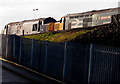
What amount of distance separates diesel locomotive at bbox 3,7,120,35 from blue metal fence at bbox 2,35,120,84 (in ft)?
43.4

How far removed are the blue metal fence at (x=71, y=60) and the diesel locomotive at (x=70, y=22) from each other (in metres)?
13.2

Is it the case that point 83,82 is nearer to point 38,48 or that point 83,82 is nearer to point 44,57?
point 44,57

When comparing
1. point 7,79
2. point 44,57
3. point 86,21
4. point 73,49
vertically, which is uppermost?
point 86,21

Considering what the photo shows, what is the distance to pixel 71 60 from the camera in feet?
32.8

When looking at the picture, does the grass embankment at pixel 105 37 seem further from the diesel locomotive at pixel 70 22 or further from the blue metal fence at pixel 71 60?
the blue metal fence at pixel 71 60

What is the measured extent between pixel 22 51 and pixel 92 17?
51.5 ft

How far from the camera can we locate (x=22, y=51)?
Answer: 14953 millimetres

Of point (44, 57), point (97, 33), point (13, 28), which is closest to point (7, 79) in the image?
point (44, 57)

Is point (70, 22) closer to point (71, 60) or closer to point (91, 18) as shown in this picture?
point (91, 18)

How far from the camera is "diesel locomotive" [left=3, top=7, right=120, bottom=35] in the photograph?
85.1 ft

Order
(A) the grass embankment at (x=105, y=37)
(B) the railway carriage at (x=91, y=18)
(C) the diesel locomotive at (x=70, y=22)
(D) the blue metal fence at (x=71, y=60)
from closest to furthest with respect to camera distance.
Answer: (D) the blue metal fence at (x=71, y=60)
(A) the grass embankment at (x=105, y=37)
(B) the railway carriage at (x=91, y=18)
(C) the diesel locomotive at (x=70, y=22)

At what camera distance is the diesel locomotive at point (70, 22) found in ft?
85.1

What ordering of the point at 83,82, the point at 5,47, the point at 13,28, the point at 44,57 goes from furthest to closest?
→ the point at 13,28 → the point at 5,47 → the point at 44,57 → the point at 83,82

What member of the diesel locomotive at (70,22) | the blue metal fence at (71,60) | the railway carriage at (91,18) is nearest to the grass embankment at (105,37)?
the diesel locomotive at (70,22)
